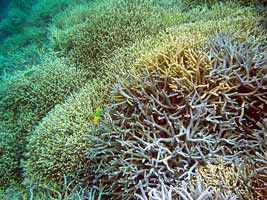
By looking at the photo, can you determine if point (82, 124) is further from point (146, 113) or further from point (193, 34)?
point (193, 34)

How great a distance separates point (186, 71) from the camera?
8.21 ft

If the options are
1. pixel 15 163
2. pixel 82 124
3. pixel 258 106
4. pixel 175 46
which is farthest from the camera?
pixel 15 163

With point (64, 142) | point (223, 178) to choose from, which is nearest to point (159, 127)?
point (223, 178)

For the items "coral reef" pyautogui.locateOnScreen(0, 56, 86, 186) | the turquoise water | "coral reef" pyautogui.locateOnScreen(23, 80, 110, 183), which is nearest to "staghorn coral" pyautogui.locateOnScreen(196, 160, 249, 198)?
the turquoise water

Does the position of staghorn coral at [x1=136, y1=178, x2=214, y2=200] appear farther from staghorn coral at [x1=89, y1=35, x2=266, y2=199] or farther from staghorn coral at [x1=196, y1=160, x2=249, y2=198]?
staghorn coral at [x1=89, y1=35, x2=266, y2=199]

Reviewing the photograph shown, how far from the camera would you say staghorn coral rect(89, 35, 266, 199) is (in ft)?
7.48

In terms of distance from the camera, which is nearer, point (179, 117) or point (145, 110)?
point (179, 117)

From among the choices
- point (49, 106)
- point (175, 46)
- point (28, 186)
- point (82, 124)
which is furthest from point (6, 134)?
point (175, 46)

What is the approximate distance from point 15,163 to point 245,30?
3.27 metres

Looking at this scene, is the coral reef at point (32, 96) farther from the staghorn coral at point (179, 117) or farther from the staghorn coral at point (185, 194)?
the staghorn coral at point (185, 194)

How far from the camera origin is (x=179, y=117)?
237cm

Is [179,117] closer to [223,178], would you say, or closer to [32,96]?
[223,178]

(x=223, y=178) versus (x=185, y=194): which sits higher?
(x=185, y=194)

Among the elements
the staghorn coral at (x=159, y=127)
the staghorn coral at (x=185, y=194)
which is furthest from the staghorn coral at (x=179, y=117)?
the staghorn coral at (x=185, y=194)
